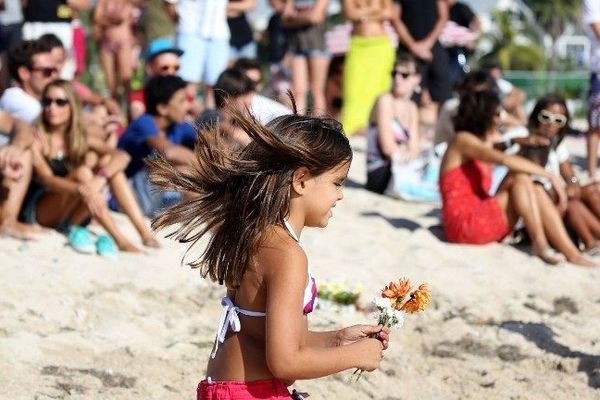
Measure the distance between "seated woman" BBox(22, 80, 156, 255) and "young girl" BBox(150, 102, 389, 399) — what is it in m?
3.67

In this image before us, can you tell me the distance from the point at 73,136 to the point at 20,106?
621 millimetres

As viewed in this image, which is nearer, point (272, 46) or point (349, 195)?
point (349, 195)

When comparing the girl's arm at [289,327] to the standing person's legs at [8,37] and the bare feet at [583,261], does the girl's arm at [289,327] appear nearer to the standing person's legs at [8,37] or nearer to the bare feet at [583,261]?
the bare feet at [583,261]

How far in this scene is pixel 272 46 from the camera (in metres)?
11.0

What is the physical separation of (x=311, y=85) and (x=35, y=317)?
5782mm

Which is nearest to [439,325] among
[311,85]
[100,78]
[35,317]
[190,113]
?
[35,317]

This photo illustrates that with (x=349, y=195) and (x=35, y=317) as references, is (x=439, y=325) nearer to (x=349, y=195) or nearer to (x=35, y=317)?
(x=35, y=317)

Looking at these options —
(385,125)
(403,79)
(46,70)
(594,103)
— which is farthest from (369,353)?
(594,103)

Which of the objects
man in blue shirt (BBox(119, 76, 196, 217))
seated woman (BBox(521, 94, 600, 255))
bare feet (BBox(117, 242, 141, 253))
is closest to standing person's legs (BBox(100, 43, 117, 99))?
man in blue shirt (BBox(119, 76, 196, 217))

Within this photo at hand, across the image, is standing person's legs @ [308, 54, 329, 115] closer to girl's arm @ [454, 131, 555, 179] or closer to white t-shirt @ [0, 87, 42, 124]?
girl's arm @ [454, 131, 555, 179]

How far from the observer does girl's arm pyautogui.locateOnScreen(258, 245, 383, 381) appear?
2.84m

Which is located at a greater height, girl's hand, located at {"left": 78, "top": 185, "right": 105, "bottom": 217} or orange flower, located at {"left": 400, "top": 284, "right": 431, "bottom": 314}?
orange flower, located at {"left": 400, "top": 284, "right": 431, "bottom": 314}

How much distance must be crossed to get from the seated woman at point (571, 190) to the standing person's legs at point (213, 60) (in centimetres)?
289

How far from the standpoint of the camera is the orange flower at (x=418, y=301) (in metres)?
3.21
